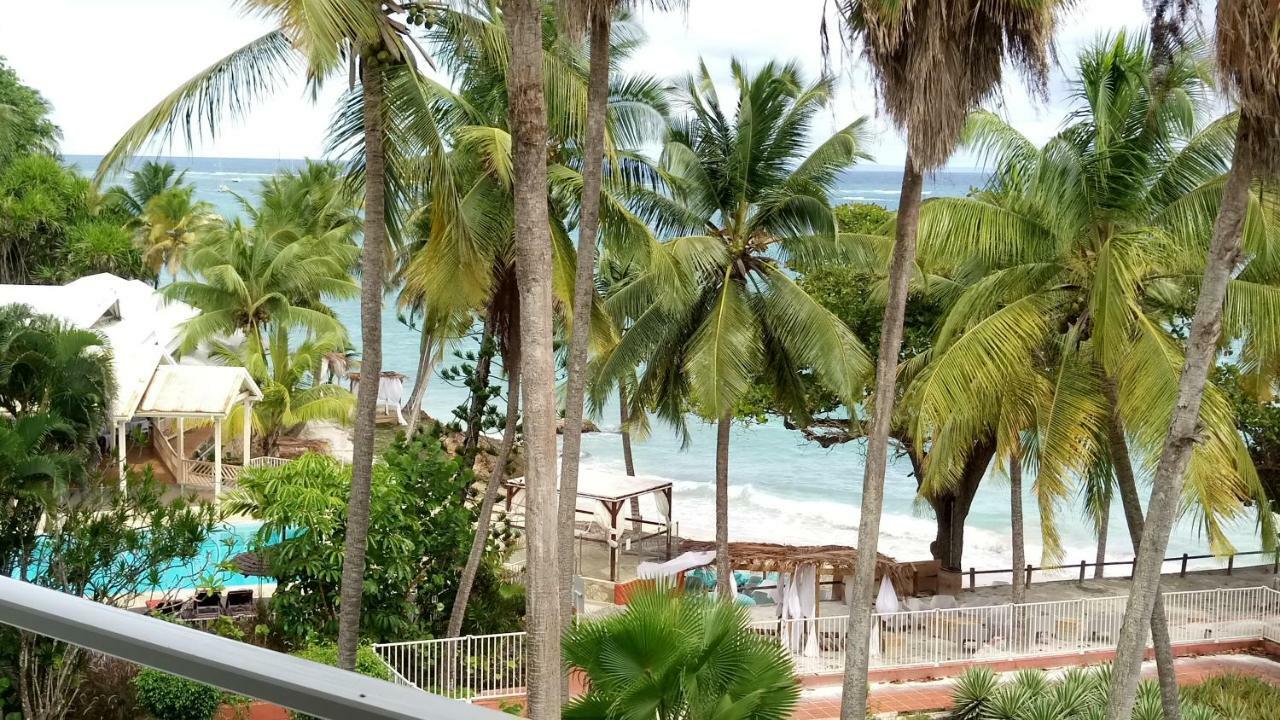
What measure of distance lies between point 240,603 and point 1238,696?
14.4m

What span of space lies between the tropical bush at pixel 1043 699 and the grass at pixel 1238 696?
0.50 meters

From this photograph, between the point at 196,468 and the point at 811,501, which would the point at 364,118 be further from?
the point at 811,501

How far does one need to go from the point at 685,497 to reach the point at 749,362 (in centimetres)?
3429

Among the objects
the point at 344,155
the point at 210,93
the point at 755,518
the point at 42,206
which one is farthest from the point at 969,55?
the point at 755,518

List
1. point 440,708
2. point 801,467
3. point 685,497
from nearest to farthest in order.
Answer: point 440,708, point 685,497, point 801,467

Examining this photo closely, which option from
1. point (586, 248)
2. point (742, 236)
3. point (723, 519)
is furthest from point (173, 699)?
point (742, 236)

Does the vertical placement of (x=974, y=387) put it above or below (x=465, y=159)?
below

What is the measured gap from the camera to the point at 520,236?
34.0 ft

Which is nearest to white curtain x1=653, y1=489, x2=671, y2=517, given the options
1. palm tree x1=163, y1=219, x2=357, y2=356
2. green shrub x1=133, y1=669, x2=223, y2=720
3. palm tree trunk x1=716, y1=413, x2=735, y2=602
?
palm tree trunk x1=716, y1=413, x2=735, y2=602

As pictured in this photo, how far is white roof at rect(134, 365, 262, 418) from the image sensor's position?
23.6m

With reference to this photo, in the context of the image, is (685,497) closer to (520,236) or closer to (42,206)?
(42,206)

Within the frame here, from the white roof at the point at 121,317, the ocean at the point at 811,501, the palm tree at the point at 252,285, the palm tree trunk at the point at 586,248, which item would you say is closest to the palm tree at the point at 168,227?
the ocean at the point at 811,501

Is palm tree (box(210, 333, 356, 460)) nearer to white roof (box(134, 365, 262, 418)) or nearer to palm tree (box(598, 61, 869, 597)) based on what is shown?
white roof (box(134, 365, 262, 418))

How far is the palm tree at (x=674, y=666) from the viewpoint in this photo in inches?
292
